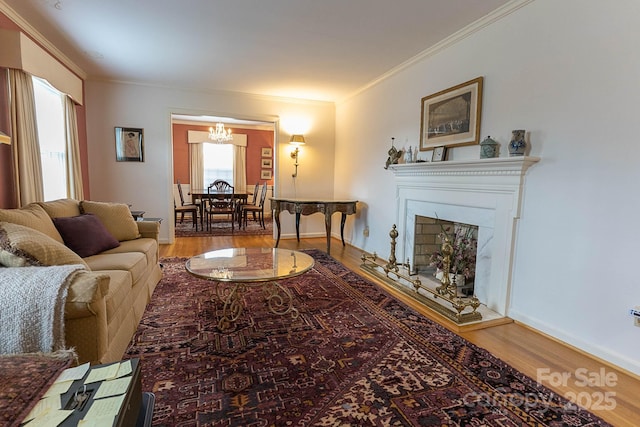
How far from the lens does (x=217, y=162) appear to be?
27.8ft

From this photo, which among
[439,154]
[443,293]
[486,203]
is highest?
[439,154]

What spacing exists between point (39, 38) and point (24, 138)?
44.4 inches

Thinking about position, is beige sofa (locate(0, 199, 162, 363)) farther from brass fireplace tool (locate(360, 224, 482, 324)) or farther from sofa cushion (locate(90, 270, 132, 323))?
brass fireplace tool (locate(360, 224, 482, 324))

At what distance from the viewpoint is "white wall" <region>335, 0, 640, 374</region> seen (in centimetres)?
188

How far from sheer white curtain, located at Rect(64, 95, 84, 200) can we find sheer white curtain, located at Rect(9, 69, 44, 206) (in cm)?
88

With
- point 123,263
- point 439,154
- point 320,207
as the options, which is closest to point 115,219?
point 123,263

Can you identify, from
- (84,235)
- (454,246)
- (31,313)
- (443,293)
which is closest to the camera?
(31,313)

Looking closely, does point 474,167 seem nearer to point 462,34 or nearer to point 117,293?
point 462,34

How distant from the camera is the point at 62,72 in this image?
3500 mm

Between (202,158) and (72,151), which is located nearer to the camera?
(72,151)

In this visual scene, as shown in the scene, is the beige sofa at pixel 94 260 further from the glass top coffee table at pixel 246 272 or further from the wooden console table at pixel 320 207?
the wooden console table at pixel 320 207

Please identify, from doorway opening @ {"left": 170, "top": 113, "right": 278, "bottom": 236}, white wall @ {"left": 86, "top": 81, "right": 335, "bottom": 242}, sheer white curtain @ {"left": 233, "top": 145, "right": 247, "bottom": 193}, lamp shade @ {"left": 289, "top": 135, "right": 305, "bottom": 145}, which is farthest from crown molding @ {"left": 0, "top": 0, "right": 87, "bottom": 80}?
sheer white curtain @ {"left": 233, "top": 145, "right": 247, "bottom": 193}

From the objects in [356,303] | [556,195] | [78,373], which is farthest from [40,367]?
[556,195]

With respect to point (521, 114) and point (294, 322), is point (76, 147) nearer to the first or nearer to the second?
point (294, 322)
